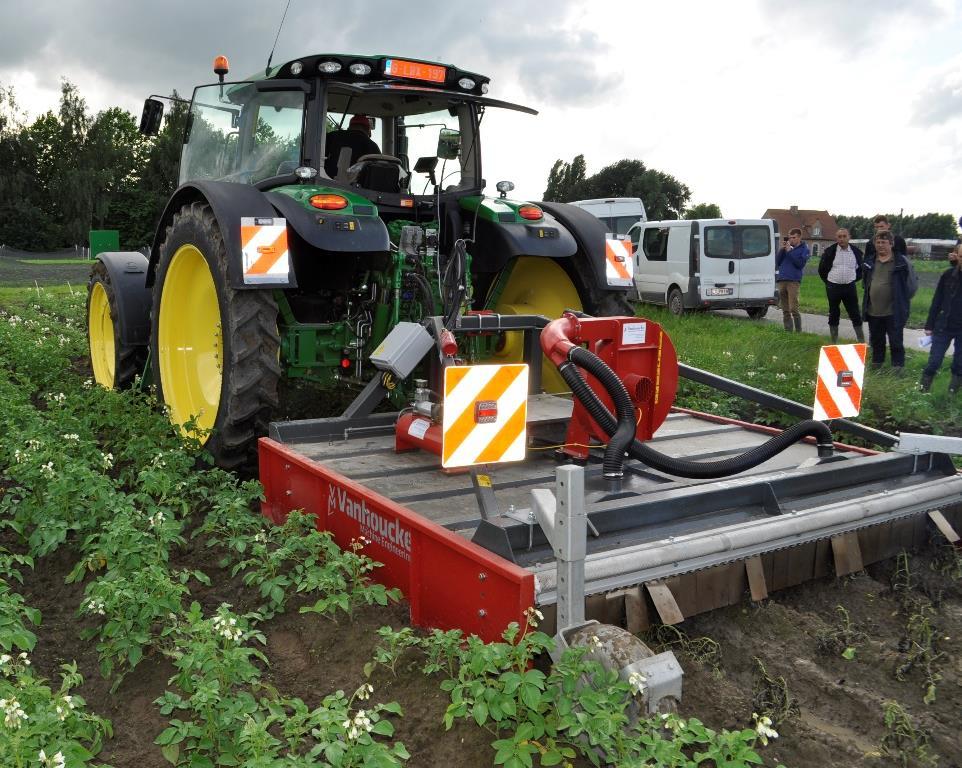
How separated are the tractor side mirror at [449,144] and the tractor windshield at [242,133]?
0.97 meters

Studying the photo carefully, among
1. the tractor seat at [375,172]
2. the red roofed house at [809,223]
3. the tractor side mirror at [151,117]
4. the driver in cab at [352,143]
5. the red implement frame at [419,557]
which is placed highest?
the red roofed house at [809,223]

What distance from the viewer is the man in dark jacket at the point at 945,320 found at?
26.9 ft

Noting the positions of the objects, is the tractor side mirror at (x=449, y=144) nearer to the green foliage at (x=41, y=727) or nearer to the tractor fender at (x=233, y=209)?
the tractor fender at (x=233, y=209)

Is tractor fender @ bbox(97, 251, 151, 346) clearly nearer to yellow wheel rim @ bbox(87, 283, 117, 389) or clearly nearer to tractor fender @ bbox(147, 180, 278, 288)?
yellow wheel rim @ bbox(87, 283, 117, 389)

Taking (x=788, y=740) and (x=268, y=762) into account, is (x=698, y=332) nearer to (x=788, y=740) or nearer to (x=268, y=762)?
(x=788, y=740)

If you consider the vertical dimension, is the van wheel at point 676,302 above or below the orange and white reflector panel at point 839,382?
above

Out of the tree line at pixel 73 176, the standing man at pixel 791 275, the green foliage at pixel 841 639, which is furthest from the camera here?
the tree line at pixel 73 176

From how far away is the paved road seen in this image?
13.6m

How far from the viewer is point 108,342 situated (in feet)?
24.6

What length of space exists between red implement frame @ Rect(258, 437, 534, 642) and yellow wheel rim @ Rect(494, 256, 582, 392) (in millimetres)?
1801

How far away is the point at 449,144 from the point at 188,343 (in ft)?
6.56

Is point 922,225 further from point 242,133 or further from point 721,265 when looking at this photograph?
point 242,133

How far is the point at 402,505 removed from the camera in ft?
11.6

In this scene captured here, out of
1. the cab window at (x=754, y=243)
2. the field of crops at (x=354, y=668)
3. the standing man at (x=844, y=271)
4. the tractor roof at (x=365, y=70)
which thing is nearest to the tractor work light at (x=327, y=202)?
the tractor roof at (x=365, y=70)
